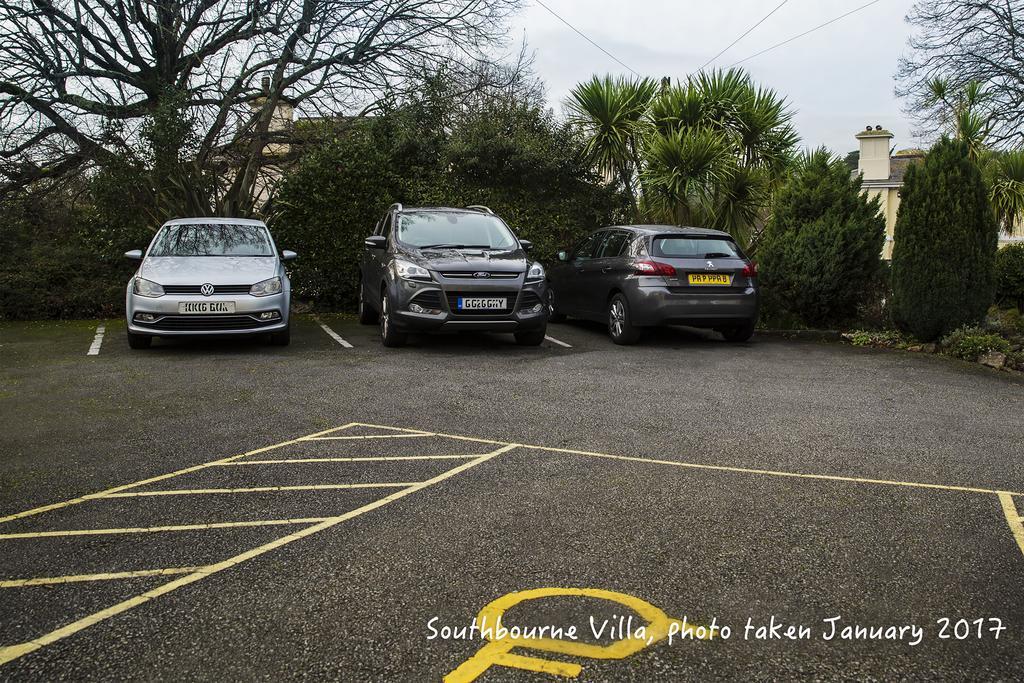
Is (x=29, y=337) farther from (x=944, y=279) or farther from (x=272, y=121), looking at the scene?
(x=944, y=279)

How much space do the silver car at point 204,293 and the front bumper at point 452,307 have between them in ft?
4.87

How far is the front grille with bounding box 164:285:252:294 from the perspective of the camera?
9.86 m

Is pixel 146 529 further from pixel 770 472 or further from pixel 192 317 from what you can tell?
pixel 192 317

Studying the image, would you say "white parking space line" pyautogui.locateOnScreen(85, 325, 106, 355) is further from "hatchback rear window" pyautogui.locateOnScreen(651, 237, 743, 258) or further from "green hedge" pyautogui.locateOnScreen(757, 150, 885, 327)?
"green hedge" pyautogui.locateOnScreen(757, 150, 885, 327)

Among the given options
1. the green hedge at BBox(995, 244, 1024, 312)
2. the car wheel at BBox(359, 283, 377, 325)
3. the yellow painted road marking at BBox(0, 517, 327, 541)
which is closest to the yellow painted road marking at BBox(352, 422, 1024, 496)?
the yellow painted road marking at BBox(0, 517, 327, 541)

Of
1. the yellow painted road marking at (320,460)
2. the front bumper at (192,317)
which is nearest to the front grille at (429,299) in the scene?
the front bumper at (192,317)

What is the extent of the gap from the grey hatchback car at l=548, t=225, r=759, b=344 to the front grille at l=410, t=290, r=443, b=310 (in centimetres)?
260

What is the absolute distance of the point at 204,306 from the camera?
9883 millimetres

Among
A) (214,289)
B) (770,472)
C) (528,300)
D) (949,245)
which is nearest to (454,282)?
(528,300)

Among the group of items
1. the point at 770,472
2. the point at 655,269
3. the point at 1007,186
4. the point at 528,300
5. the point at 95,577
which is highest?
the point at 1007,186

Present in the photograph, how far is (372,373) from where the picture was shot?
8.91 metres

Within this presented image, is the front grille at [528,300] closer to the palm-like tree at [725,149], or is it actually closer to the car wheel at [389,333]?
the car wheel at [389,333]

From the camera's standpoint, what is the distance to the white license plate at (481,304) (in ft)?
33.7

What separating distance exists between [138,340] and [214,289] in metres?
1.26
